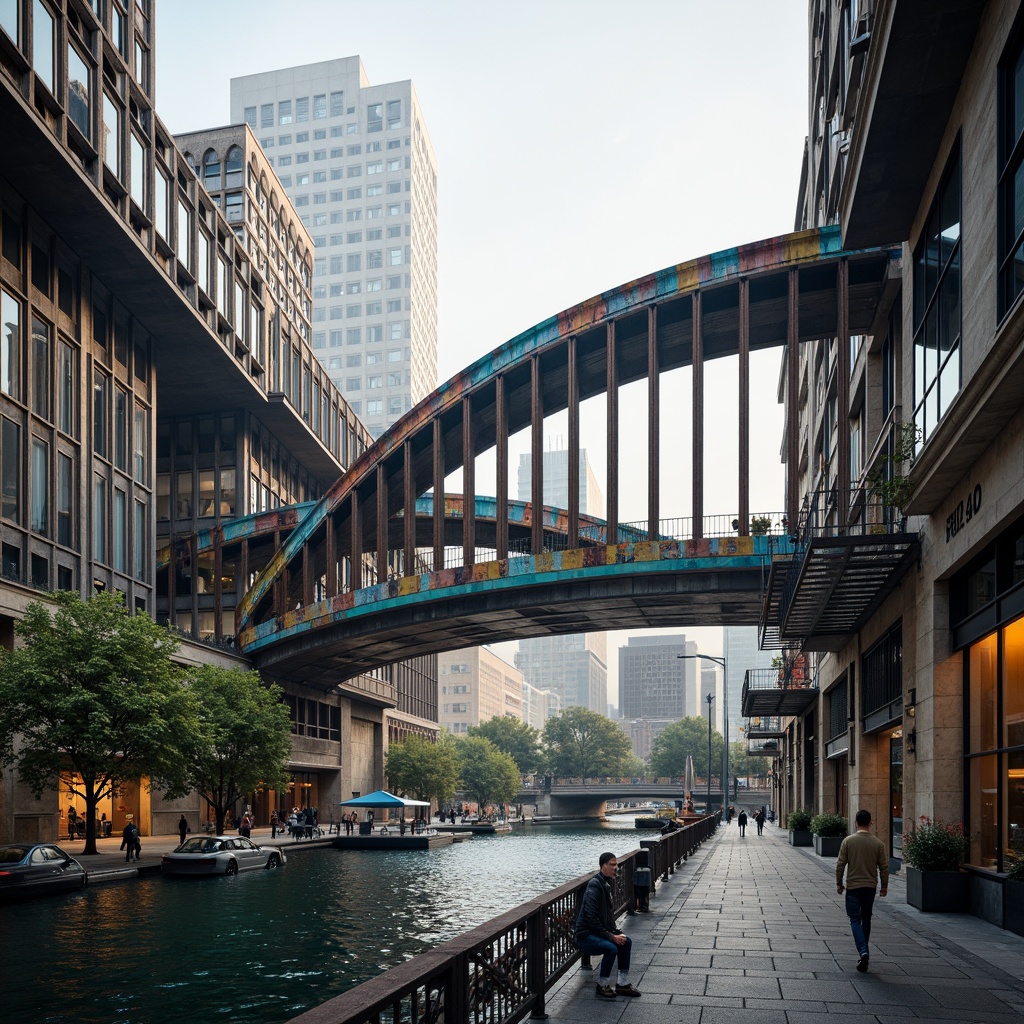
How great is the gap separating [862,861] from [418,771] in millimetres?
75377

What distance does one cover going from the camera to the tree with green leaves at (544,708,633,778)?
168 meters

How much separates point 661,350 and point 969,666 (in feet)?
106

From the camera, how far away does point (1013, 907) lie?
52.9 feet

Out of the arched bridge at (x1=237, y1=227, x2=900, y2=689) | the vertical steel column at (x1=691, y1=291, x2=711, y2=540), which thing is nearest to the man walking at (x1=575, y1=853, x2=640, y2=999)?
the arched bridge at (x1=237, y1=227, x2=900, y2=689)

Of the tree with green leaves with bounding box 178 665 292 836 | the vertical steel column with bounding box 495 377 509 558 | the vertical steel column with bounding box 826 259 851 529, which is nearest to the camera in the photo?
the vertical steel column with bounding box 826 259 851 529

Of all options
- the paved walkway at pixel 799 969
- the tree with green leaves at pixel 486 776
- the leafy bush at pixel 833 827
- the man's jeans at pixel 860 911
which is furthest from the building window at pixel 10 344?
the tree with green leaves at pixel 486 776

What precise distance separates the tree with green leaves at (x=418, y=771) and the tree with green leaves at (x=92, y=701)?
50088 millimetres

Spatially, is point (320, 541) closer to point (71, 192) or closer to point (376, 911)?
point (71, 192)

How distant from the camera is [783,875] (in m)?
29.4

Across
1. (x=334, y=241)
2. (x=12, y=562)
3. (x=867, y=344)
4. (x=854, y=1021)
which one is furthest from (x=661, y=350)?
(x=334, y=241)

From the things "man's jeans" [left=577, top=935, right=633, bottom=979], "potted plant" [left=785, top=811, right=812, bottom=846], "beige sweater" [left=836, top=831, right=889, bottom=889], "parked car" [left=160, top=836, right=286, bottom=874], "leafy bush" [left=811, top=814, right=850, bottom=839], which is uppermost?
"beige sweater" [left=836, top=831, right=889, bottom=889]

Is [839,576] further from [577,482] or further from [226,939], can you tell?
[577,482]

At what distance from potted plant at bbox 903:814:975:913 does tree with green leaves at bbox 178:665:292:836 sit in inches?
1240

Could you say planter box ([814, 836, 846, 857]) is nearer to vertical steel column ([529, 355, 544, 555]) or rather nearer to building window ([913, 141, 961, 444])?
vertical steel column ([529, 355, 544, 555])
